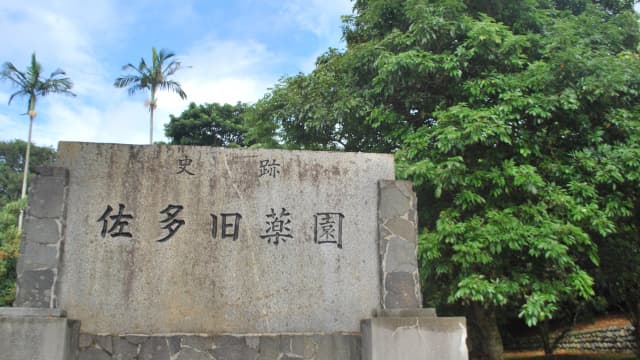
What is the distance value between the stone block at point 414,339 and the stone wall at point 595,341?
9.96 metres

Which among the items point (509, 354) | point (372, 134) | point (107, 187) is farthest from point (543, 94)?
point (509, 354)

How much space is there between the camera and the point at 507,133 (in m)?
6.83

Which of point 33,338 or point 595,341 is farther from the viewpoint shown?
point 595,341

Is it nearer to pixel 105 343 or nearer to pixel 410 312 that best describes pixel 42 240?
pixel 105 343

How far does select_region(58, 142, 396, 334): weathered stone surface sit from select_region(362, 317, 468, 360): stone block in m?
0.30

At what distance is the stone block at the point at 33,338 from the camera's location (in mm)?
3789

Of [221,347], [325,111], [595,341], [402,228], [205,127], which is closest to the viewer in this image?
[221,347]

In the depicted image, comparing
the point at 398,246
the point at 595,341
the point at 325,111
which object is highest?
the point at 325,111

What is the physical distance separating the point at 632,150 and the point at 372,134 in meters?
3.75

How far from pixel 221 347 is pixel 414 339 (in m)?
1.51

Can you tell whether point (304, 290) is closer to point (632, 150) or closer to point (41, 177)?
point (41, 177)

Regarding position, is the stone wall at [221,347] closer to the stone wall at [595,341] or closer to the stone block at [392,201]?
the stone block at [392,201]

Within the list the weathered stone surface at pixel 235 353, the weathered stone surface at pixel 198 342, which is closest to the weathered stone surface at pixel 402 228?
the weathered stone surface at pixel 235 353

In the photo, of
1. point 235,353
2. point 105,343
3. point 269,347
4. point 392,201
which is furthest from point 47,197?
point 392,201
